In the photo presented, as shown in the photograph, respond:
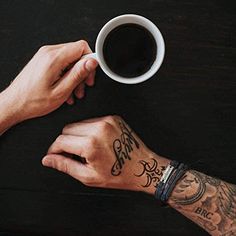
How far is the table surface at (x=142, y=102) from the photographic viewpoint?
1.05 m

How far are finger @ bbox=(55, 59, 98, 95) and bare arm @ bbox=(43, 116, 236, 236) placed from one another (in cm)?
9

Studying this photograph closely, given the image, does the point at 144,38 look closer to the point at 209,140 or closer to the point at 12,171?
the point at 209,140

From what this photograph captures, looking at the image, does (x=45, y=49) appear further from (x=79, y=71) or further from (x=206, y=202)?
(x=206, y=202)

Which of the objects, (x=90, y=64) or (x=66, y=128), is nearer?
(x=90, y=64)

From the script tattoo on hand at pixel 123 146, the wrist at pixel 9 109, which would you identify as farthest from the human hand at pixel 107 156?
the wrist at pixel 9 109

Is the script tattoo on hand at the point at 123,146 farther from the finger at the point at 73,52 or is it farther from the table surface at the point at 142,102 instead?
the finger at the point at 73,52

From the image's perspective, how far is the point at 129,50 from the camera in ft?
3.18

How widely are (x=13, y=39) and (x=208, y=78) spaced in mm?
450

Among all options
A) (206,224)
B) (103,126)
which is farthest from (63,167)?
(206,224)

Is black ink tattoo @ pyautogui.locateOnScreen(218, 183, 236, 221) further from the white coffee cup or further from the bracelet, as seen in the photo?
the white coffee cup

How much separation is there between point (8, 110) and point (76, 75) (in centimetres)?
19

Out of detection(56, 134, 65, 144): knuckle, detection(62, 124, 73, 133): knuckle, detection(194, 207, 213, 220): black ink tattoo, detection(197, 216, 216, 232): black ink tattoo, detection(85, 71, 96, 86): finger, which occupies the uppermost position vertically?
detection(85, 71, 96, 86): finger

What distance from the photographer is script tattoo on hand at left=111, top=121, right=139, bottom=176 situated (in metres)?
0.99

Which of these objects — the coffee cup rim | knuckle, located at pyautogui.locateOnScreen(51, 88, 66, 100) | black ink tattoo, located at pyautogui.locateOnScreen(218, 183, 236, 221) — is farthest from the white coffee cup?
black ink tattoo, located at pyautogui.locateOnScreen(218, 183, 236, 221)
